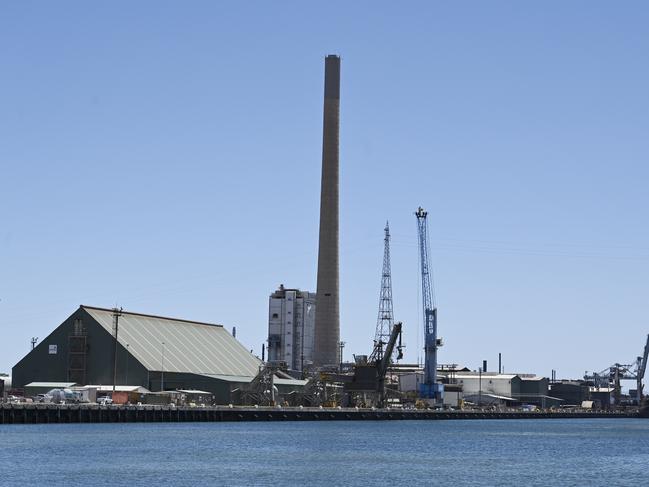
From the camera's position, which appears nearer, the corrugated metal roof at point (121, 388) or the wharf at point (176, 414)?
the wharf at point (176, 414)

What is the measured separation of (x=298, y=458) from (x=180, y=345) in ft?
271

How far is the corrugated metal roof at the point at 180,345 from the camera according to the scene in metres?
153

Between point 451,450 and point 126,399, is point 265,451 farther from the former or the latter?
point 126,399

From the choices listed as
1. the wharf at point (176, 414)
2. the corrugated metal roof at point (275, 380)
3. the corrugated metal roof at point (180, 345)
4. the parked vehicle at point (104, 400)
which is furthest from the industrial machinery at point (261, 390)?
the parked vehicle at point (104, 400)

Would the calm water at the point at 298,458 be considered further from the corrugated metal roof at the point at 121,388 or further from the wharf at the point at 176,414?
the corrugated metal roof at the point at 121,388

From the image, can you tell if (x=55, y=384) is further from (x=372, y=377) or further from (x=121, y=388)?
(x=372, y=377)

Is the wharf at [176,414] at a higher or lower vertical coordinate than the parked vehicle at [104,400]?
lower

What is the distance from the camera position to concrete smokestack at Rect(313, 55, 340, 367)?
551 feet

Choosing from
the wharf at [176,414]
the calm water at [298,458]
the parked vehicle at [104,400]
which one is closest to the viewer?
the calm water at [298,458]

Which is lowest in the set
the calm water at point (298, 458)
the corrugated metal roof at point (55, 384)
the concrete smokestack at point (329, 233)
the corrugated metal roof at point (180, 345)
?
the calm water at point (298, 458)

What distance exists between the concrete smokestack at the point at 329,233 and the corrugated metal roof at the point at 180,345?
37.4 feet

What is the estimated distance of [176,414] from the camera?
14012 cm

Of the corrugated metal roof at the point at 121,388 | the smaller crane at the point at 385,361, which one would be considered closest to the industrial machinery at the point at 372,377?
the smaller crane at the point at 385,361

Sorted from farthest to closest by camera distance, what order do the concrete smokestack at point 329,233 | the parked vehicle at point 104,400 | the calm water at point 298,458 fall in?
the concrete smokestack at point 329,233 → the parked vehicle at point 104,400 → the calm water at point 298,458
